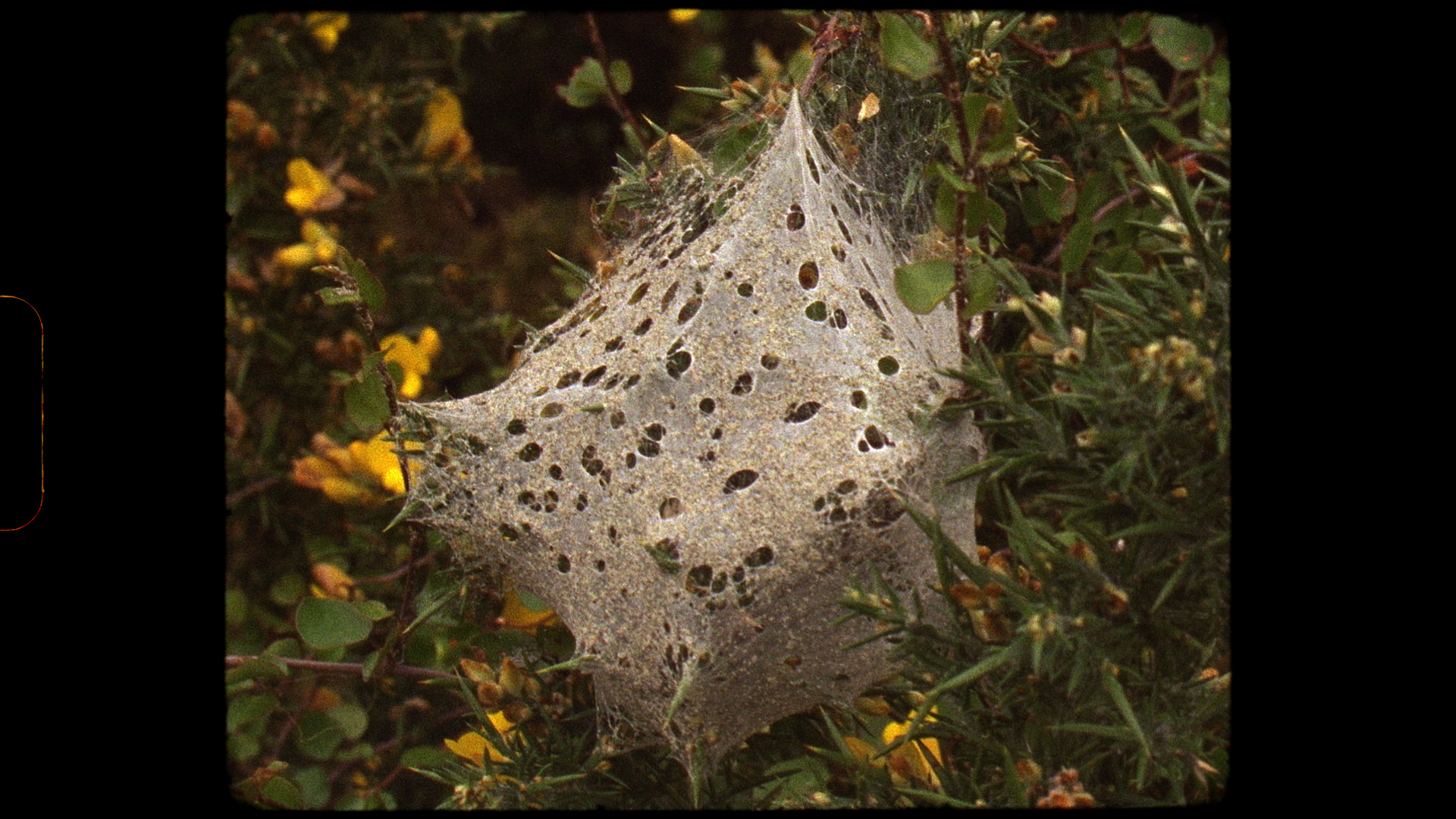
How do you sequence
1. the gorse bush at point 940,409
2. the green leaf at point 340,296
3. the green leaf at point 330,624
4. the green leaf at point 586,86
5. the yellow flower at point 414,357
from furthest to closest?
the yellow flower at point 414,357 → the green leaf at point 586,86 → the green leaf at point 330,624 → the green leaf at point 340,296 → the gorse bush at point 940,409

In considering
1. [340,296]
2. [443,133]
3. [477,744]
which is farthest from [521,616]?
[443,133]

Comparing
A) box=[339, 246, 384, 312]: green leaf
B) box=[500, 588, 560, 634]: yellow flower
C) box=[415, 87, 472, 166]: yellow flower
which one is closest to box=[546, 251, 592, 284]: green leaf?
box=[339, 246, 384, 312]: green leaf

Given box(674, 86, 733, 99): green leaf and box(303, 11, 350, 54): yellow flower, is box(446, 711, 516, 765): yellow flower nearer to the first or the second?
box(674, 86, 733, 99): green leaf

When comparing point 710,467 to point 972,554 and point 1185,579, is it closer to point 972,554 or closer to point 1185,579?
point 972,554

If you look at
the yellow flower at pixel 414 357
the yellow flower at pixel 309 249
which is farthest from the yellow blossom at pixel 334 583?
the yellow flower at pixel 309 249

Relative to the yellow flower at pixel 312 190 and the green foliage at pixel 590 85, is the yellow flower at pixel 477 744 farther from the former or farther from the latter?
the yellow flower at pixel 312 190


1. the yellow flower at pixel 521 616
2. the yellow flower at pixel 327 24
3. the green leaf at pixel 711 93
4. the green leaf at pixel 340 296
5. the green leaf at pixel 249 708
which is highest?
the yellow flower at pixel 327 24

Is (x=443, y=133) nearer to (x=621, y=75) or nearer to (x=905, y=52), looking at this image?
(x=621, y=75)

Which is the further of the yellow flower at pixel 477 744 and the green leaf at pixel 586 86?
the green leaf at pixel 586 86

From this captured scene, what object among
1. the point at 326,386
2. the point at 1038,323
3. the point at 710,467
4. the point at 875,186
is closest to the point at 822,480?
the point at 710,467
